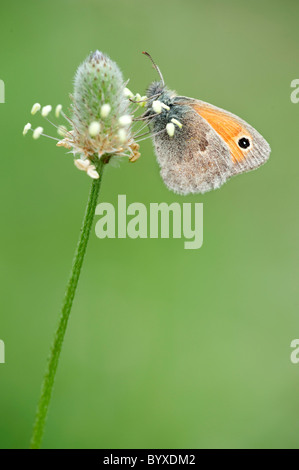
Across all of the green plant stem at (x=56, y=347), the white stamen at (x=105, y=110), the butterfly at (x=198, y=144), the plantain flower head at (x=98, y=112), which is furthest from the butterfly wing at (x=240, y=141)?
the green plant stem at (x=56, y=347)

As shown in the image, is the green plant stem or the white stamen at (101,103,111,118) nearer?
the green plant stem

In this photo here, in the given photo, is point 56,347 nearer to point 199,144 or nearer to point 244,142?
point 199,144

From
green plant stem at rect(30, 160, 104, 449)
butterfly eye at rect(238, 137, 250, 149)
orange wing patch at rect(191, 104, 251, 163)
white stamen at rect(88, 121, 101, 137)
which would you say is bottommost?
green plant stem at rect(30, 160, 104, 449)

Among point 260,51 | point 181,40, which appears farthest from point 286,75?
point 181,40

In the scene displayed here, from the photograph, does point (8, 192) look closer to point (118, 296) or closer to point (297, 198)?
point (118, 296)

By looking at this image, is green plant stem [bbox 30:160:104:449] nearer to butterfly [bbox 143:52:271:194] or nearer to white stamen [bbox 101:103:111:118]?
white stamen [bbox 101:103:111:118]

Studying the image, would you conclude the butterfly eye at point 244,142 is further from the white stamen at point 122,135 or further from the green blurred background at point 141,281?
the green blurred background at point 141,281

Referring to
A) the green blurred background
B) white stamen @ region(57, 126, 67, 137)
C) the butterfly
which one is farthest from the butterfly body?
the green blurred background
